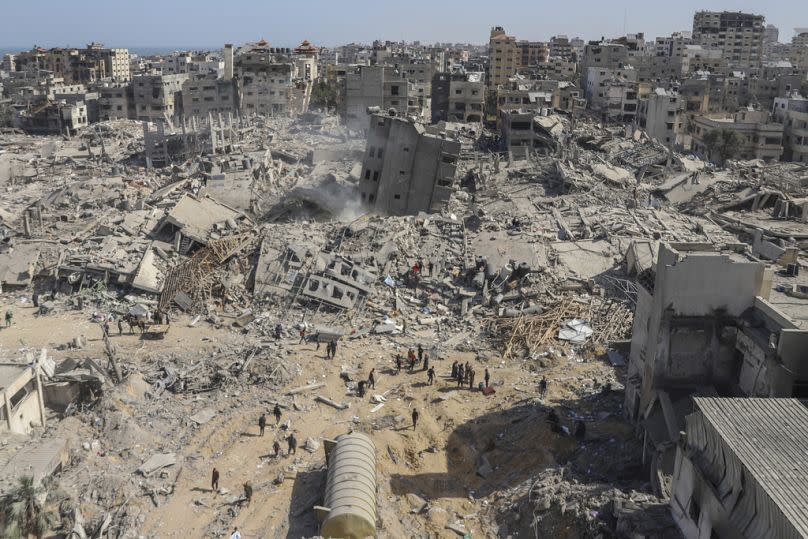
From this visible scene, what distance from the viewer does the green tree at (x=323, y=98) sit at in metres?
72.2

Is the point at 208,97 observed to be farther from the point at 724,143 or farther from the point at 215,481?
the point at 215,481

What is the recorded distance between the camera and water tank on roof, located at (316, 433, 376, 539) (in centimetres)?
1266

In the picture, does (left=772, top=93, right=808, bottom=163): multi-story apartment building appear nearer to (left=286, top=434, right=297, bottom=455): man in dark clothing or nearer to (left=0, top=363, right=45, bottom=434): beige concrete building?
(left=286, top=434, right=297, bottom=455): man in dark clothing

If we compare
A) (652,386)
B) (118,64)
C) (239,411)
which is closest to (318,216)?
(239,411)

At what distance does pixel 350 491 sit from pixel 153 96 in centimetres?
6536

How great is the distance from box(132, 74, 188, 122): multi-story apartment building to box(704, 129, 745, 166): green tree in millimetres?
46692

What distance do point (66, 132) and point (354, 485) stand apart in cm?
6342

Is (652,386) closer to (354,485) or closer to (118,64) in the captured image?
(354,485)

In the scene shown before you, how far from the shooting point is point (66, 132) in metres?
67.1

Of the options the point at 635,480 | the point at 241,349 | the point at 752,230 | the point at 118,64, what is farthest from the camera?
the point at 118,64

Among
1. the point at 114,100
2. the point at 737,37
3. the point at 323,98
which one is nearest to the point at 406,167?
the point at 323,98

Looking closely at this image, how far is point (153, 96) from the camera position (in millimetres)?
70875

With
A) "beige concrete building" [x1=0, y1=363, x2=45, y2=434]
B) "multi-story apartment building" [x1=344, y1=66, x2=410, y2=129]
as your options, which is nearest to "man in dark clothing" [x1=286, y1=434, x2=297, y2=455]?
"beige concrete building" [x1=0, y1=363, x2=45, y2=434]

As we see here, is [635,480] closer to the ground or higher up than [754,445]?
closer to the ground
